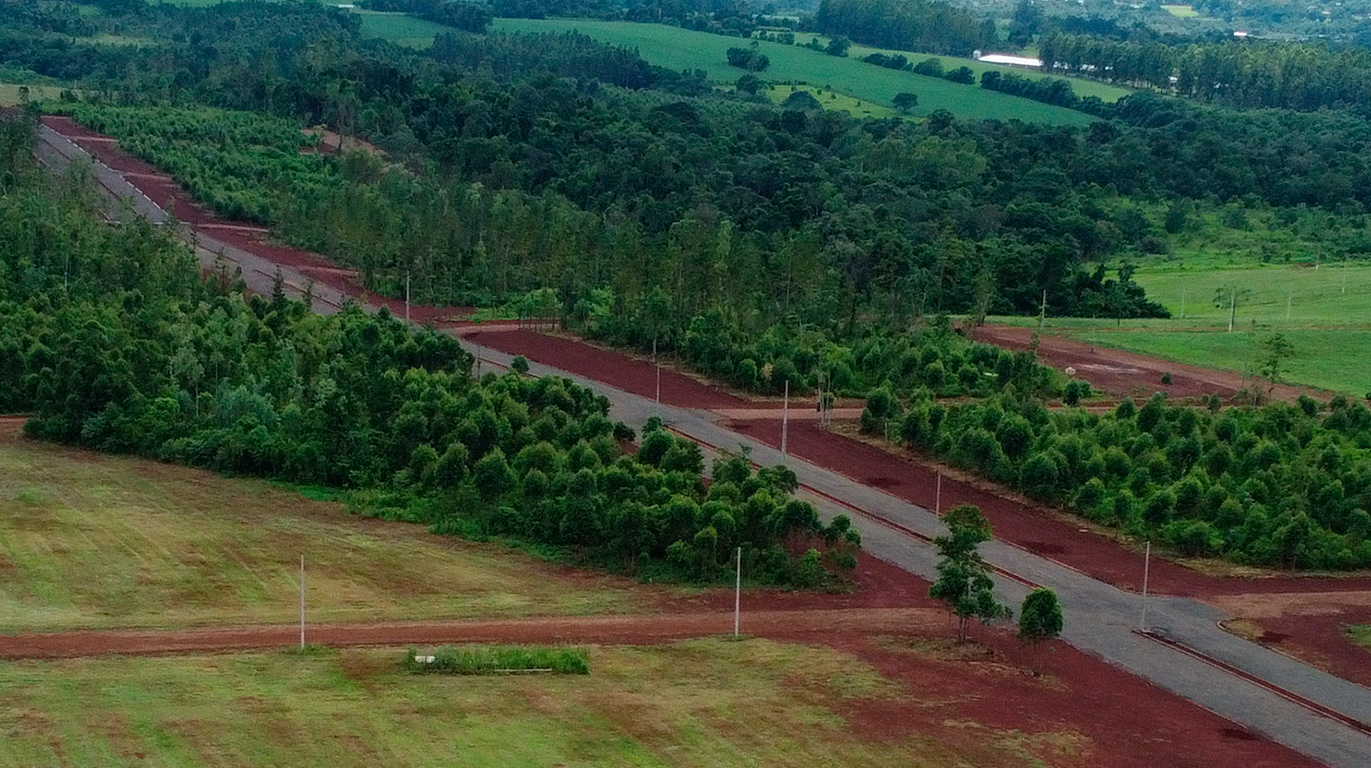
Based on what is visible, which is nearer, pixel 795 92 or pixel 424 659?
pixel 424 659

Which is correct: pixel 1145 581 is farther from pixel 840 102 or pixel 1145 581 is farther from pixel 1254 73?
pixel 1254 73

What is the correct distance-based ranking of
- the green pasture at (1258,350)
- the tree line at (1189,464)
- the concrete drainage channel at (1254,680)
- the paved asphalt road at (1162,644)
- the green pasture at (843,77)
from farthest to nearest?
the green pasture at (843,77), the green pasture at (1258,350), the tree line at (1189,464), the concrete drainage channel at (1254,680), the paved asphalt road at (1162,644)

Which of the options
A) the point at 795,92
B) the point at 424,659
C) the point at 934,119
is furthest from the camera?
the point at 795,92

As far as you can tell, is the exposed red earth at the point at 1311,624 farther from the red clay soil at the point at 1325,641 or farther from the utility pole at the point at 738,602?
the utility pole at the point at 738,602

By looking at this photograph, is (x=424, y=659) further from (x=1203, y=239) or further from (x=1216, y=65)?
(x=1216, y=65)

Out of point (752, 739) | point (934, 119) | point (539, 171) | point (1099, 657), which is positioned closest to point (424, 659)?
point (752, 739)

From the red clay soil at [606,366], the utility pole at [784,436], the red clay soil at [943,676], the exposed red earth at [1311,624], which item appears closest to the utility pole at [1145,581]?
the exposed red earth at [1311,624]
